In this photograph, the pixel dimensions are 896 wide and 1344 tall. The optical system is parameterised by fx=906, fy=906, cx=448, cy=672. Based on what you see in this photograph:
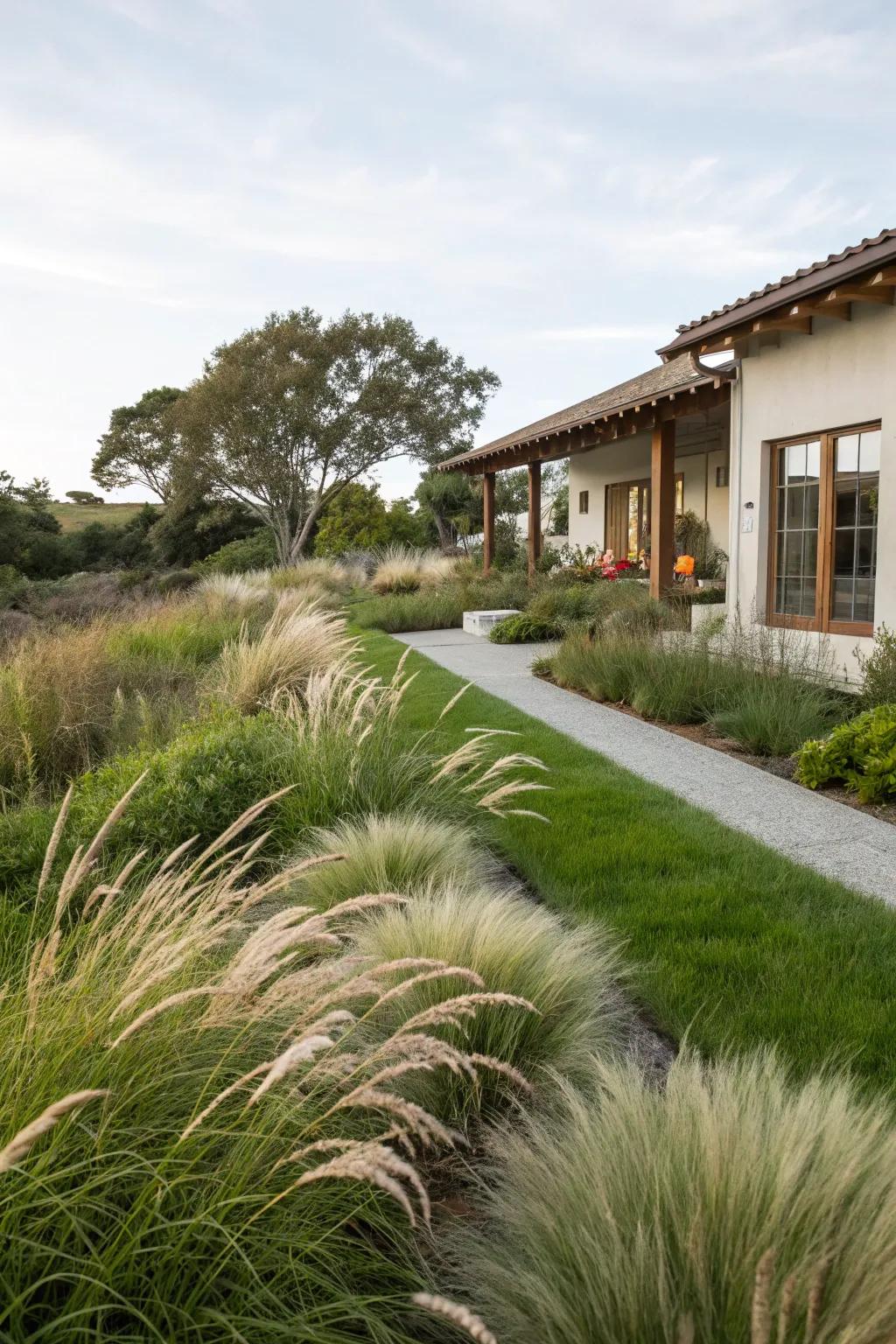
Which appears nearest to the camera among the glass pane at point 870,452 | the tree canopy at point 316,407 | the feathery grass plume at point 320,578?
the glass pane at point 870,452

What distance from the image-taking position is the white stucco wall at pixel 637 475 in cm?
1638

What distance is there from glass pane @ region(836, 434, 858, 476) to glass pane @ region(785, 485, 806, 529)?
0.55 meters

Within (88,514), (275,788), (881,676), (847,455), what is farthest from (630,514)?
(88,514)

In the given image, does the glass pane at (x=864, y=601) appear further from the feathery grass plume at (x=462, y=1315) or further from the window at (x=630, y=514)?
the window at (x=630, y=514)

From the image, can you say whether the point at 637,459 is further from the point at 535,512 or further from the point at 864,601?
the point at 864,601

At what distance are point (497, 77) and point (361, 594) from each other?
12067 millimetres

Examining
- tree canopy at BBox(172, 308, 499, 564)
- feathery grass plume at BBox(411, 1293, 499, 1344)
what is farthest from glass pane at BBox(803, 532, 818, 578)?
tree canopy at BBox(172, 308, 499, 564)

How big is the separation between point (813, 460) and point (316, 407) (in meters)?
22.1

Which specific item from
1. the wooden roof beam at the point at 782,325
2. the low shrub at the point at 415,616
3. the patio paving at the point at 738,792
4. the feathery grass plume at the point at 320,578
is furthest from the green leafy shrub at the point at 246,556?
the wooden roof beam at the point at 782,325

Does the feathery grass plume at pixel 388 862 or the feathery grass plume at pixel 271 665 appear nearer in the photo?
the feathery grass plume at pixel 388 862

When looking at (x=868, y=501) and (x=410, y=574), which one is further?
(x=410, y=574)

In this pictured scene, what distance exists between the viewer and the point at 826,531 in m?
8.45

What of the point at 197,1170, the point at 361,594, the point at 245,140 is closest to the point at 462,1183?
the point at 197,1170

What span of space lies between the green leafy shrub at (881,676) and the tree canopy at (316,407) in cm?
2364
